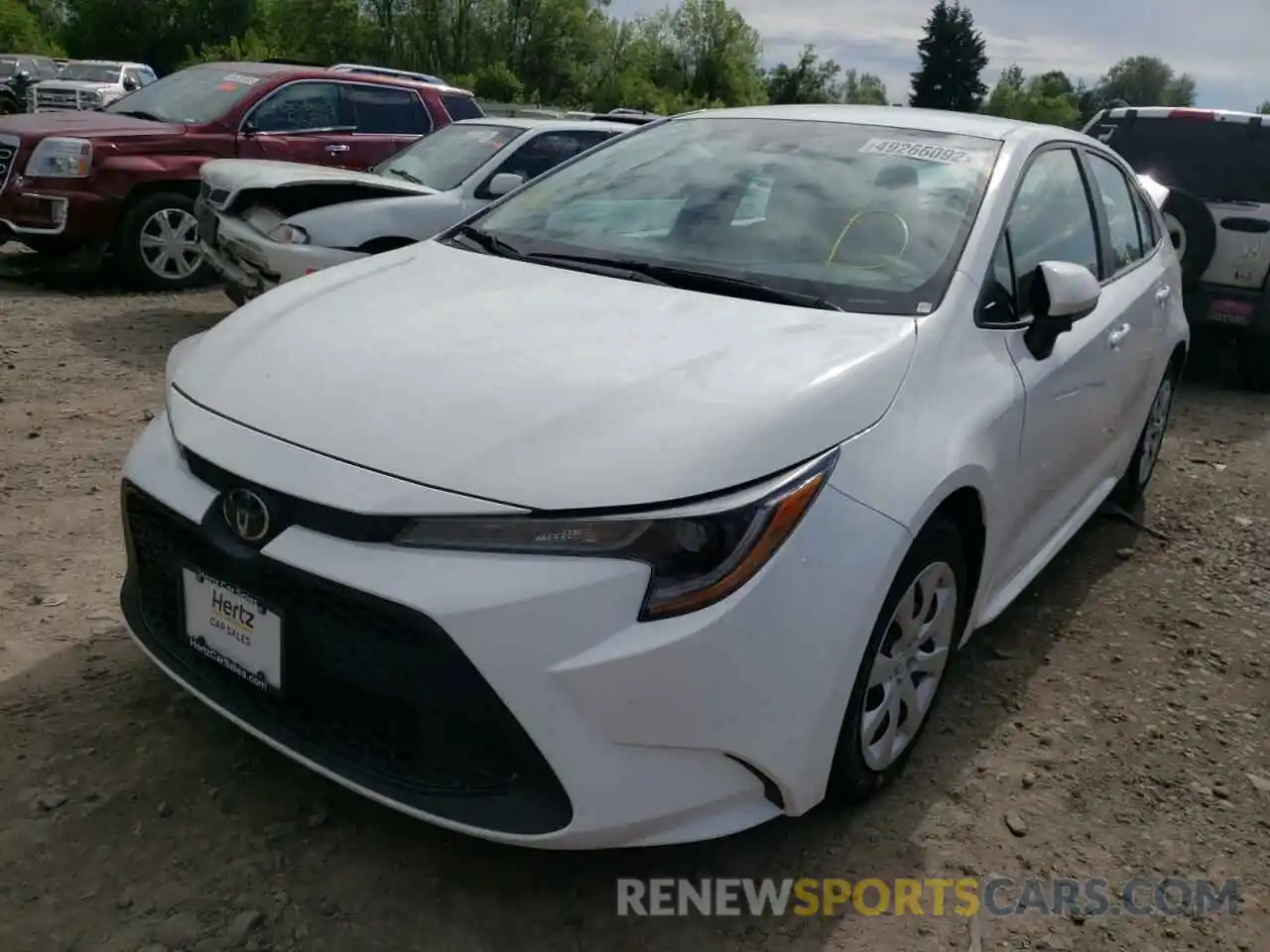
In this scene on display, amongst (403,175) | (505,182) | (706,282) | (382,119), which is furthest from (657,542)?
(382,119)

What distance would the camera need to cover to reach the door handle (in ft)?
11.6

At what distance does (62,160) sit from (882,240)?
263 inches

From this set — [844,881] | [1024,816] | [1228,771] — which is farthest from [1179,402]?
[844,881]

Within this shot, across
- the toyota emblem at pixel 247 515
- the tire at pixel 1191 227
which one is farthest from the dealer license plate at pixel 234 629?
the tire at pixel 1191 227

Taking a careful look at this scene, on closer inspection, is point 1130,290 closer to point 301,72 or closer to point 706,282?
point 706,282

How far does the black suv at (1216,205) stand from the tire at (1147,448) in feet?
6.99

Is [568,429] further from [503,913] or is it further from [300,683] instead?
[503,913]

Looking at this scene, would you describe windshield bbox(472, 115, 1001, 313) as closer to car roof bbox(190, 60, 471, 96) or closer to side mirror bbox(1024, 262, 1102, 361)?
side mirror bbox(1024, 262, 1102, 361)

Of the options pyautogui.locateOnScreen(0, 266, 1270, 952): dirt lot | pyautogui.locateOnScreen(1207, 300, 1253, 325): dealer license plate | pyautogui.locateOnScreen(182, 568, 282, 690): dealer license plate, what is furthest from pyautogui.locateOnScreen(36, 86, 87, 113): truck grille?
pyautogui.locateOnScreen(182, 568, 282, 690): dealer license plate

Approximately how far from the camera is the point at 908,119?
349 centimetres

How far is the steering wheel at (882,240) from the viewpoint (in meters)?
2.84

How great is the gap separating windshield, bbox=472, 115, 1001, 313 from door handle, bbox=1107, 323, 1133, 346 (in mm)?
775

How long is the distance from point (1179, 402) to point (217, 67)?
770 cm

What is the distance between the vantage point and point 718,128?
3586 millimetres
